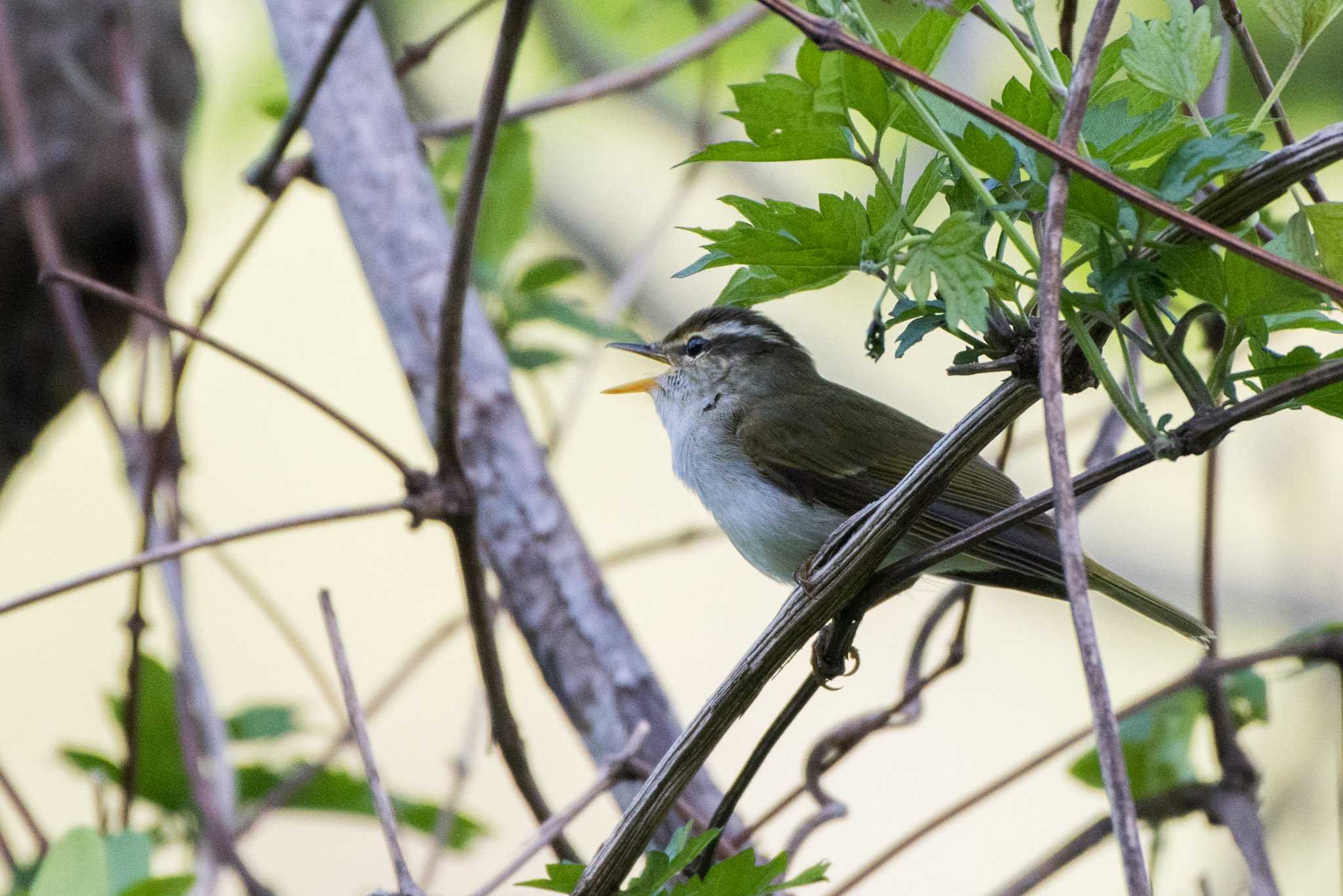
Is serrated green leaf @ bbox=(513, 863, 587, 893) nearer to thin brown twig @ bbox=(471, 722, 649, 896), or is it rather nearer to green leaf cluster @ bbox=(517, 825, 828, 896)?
green leaf cluster @ bbox=(517, 825, 828, 896)

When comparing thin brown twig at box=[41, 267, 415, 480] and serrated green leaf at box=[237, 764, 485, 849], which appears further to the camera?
serrated green leaf at box=[237, 764, 485, 849]

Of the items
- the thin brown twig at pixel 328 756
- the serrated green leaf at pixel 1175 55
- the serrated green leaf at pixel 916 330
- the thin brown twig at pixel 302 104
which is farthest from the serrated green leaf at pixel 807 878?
Answer: the thin brown twig at pixel 302 104

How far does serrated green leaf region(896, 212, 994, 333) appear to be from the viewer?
101 cm

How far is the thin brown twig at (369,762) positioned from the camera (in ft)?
5.00

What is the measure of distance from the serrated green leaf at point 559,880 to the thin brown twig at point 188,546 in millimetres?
921

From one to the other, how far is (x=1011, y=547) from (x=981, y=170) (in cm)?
110

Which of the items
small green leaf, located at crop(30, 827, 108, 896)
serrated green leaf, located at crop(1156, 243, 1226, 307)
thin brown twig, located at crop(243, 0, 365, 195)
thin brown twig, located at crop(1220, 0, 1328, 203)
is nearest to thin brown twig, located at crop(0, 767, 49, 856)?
small green leaf, located at crop(30, 827, 108, 896)

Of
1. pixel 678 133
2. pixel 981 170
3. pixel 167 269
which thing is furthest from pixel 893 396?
pixel 981 170

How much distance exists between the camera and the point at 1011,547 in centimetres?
215

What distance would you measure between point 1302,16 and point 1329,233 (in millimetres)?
232

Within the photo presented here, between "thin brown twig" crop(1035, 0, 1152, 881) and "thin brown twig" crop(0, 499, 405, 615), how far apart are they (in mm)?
1314

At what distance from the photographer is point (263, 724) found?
2.82 metres

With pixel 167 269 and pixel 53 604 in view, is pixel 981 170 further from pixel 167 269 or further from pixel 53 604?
pixel 53 604

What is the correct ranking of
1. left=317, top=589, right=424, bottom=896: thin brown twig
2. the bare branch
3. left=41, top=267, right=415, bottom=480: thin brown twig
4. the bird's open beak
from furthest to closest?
the bird's open beak
the bare branch
left=41, top=267, right=415, bottom=480: thin brown twig
left=317, top=589, right=424, bottom=896: thin brown twig
